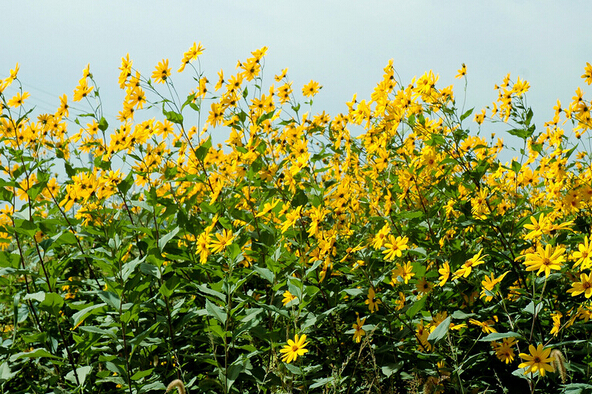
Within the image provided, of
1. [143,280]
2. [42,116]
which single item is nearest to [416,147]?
[143,280]

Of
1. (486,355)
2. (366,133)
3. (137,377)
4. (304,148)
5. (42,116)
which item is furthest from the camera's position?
(42,116)

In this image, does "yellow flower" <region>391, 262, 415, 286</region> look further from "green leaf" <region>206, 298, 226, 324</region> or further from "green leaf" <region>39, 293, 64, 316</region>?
"green leaf" <region>39, 293, 64, 316</region>

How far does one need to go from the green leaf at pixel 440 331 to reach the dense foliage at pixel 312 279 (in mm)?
11

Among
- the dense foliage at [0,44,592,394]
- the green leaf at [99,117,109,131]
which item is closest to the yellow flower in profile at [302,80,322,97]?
the dense foliage at [0,44,592,394]

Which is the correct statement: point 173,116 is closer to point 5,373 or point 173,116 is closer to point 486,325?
point 5,373

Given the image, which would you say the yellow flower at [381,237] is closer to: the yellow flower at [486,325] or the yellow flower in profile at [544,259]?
the yellow flower at [486,325]

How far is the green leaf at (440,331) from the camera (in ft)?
6.79

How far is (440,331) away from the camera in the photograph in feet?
6.86

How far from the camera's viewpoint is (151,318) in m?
2.52

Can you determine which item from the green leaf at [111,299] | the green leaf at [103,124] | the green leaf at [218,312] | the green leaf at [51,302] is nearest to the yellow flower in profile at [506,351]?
the green leaf at [218,312]

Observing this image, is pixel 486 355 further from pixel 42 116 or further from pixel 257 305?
pixel 42 116

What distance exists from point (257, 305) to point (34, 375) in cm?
138

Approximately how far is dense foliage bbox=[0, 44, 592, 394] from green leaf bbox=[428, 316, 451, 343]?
1cm

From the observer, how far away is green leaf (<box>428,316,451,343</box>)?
2070mm
